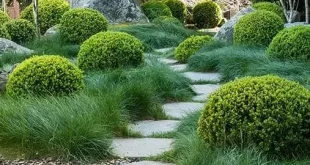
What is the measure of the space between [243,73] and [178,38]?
19.9 feet

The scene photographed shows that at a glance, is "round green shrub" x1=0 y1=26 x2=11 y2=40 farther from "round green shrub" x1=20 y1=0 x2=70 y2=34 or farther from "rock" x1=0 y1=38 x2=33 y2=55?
"round green shrub" x1=20 y1=0 x2=70 y2=34

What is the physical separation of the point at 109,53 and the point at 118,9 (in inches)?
380

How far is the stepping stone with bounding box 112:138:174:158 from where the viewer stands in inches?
186

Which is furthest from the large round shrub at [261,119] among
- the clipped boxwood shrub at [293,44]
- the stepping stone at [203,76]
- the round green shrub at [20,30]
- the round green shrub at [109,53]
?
the round green shrub at [20,30]

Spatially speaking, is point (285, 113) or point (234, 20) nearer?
point (285, 113)

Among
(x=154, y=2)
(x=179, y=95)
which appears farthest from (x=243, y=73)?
(x=154, y=2)

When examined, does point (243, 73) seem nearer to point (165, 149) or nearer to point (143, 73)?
point (143, 73)

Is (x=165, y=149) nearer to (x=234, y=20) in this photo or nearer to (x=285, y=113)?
(x=285, y=113)

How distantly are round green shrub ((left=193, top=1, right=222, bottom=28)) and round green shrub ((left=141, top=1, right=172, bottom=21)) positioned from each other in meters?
1.85

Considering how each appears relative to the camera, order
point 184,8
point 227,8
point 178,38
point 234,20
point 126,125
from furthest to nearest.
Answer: point 227,8 < point 184,8 < point 178,38 < point 234,20 < point 126,125

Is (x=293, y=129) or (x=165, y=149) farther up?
(x=293, y=129)

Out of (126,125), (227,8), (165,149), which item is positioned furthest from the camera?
(227,8)

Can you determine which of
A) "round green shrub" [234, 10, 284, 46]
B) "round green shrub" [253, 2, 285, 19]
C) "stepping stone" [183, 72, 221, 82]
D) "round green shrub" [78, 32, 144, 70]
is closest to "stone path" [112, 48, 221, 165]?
"stepping stone" [183, 72, 221, 82]

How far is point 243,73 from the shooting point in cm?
803
